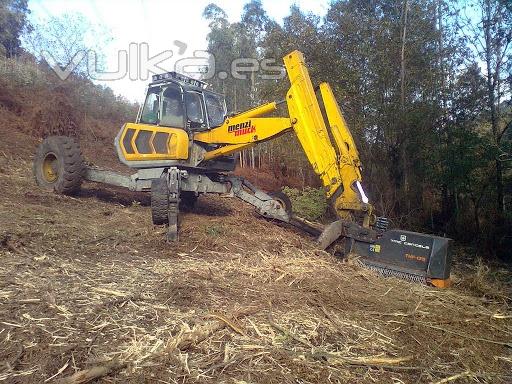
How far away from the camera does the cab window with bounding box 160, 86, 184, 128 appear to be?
8.80 meters

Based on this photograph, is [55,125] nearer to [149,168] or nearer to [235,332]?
[149,168]

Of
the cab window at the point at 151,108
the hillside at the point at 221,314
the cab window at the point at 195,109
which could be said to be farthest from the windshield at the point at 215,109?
the hillside at the point at 221,314

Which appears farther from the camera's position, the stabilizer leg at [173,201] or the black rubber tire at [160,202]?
the black rubber tire at [160,202]

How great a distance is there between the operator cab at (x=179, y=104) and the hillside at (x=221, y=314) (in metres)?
2.38

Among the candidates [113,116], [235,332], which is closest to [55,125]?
[113,116]

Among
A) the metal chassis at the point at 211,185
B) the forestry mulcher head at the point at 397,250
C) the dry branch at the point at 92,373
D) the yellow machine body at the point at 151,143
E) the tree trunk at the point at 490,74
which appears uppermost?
the tree trunk at the point at 490,74

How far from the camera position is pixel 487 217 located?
10.9 metres

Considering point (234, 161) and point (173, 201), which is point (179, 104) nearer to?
point (234, 161)

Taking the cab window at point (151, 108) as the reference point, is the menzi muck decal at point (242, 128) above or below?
below

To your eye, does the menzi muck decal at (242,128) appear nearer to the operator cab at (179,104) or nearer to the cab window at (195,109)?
the operator cab at (179,104)

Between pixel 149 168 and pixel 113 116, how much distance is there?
13851mm

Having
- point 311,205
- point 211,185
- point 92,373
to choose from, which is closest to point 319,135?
point 211,185

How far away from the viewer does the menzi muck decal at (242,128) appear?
7797mm

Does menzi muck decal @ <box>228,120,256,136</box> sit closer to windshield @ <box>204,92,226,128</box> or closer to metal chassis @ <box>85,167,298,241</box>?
windshield @ <box>204,92,226,128</box>
